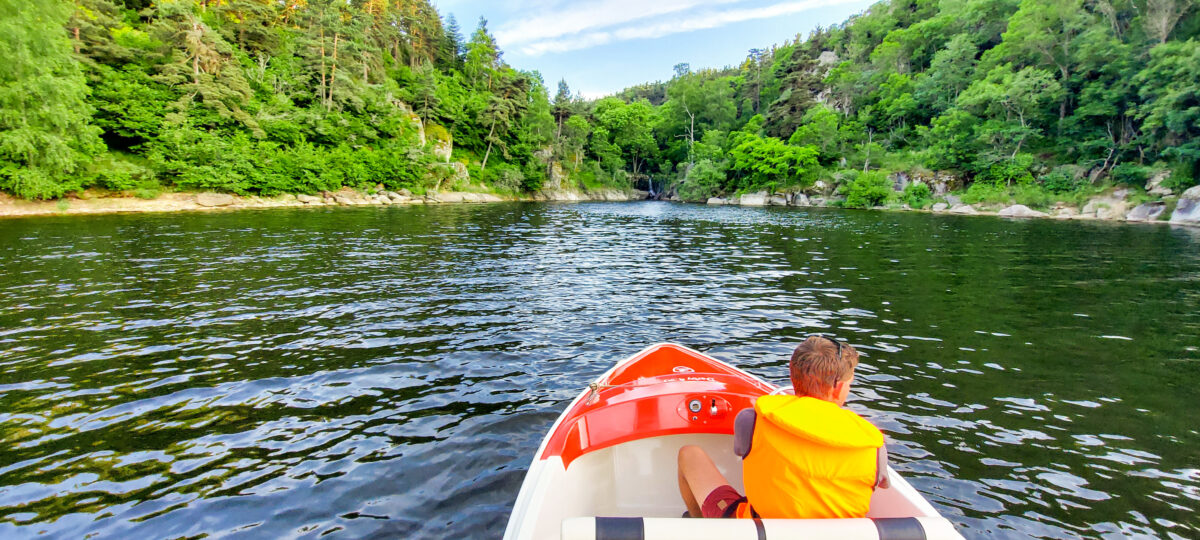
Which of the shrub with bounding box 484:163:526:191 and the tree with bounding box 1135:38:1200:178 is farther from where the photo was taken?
the shrub with bounding box 484:163:526:191

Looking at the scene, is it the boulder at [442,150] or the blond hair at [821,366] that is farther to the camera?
the boulder at [442,150]

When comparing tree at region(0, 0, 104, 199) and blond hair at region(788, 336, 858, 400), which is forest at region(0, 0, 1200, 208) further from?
blond hair at region(788, 336, 858, 400)

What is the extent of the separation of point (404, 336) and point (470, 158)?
55416 mm

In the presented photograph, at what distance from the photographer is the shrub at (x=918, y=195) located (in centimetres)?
4028

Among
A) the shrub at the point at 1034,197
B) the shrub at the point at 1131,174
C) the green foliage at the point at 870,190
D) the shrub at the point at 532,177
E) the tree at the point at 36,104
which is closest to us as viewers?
the tree at the point at 36,104

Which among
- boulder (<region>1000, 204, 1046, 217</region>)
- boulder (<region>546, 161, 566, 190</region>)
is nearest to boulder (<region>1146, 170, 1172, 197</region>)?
boulder (<region>1000, 204, 1046, 217</region>)

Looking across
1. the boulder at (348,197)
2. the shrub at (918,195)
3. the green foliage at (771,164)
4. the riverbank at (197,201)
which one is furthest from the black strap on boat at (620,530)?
the green foliage at (771,164)

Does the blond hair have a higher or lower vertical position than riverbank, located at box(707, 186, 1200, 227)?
lower

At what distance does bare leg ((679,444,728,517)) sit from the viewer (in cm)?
298

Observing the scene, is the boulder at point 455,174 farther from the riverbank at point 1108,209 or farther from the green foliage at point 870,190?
the riverbank at point 1108,209

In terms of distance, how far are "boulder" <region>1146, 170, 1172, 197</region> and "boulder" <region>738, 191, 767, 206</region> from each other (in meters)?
29.3

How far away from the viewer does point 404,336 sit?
23.5 ft

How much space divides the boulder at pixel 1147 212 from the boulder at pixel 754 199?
2906 centimetres

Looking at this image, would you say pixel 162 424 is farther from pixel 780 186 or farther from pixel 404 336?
pixel 780 186
